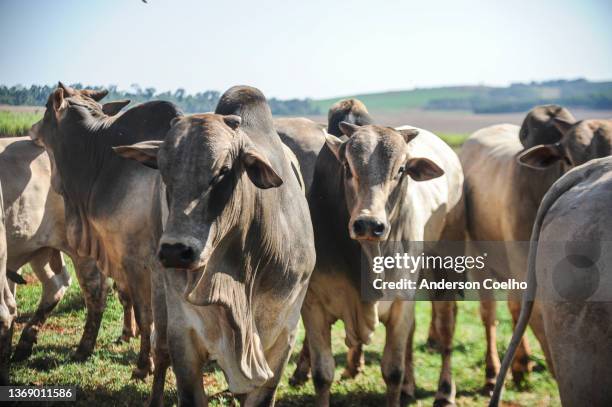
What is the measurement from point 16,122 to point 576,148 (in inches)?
209

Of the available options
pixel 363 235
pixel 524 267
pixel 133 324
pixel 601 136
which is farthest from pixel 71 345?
pixel 601 136

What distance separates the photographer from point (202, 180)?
3.88 m

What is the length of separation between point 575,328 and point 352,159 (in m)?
2.21

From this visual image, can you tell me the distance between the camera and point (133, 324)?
7406 mm

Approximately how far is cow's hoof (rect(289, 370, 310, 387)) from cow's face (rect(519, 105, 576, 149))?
2962 millimetres

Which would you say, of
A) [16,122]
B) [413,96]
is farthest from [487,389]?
[413,96]

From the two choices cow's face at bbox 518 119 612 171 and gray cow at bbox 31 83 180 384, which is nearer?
gray cow at bbox 31 83 180 384

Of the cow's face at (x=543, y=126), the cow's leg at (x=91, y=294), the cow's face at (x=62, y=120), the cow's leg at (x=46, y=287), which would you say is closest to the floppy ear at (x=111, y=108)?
the cow's face at (x=62, y=120)

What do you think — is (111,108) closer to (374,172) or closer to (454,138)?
(374,172)

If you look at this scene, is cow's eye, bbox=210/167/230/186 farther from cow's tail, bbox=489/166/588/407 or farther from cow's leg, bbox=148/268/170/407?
cow's tail, bbox=489/166/588/407

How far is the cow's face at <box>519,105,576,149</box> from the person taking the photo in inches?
274

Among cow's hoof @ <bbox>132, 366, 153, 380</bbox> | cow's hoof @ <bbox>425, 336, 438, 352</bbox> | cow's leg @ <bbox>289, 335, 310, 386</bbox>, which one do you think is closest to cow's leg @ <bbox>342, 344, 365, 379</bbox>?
cow's leg @ <bbox>289, 335, 310, 386</bbox>

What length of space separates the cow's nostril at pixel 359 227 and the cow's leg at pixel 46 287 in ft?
11.6

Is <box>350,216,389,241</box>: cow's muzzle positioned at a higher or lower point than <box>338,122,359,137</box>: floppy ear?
lower
